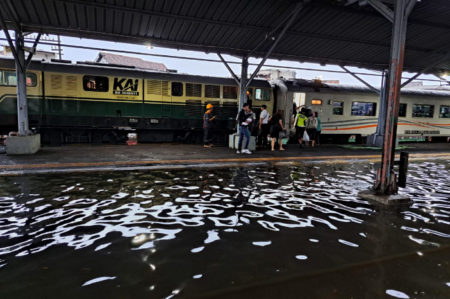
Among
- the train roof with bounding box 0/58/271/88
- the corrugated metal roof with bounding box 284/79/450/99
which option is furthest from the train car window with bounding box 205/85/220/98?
the corrugated metal roof with bounding box 284/79/450/99

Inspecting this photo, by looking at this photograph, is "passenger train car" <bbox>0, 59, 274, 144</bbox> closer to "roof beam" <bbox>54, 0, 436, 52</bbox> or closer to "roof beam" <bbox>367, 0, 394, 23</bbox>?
"roof beam" <bbox>54, 0, 436, 52</bbox>

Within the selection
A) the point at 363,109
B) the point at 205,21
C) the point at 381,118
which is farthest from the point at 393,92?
the point at 363,109

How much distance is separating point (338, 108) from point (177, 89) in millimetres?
8393

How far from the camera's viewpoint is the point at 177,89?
1370 cm

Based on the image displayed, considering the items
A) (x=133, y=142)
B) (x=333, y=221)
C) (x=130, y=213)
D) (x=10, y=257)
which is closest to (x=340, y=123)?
(x=133, y=142)

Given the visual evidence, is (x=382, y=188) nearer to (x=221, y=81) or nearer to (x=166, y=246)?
(x=166, y=246)

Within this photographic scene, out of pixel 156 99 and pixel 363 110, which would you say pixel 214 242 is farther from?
pixel 363 110

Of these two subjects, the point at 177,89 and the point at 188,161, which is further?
the point at 177,89

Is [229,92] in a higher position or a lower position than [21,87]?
higher

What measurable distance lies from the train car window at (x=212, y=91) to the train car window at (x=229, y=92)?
1.14 ft

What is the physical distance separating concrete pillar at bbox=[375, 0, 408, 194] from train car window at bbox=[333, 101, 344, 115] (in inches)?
428

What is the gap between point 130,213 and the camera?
169 inches

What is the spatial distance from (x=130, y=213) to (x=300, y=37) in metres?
9.20

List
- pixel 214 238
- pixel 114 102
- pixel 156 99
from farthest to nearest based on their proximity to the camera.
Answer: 1. pixel 156 99
2. pixel 114 102
3. pixel 214 238
